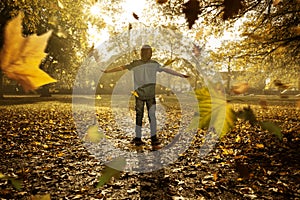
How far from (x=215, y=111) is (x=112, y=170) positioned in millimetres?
2781

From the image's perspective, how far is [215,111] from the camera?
1.70 m

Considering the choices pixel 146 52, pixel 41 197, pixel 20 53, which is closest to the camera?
pixel 20 53

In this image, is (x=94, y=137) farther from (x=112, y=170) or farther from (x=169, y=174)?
(x=169, y=174)

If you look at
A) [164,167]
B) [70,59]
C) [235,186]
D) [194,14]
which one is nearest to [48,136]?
[164,167]

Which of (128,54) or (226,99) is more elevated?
Result: (128,54)

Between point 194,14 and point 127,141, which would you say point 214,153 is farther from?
point 194,14

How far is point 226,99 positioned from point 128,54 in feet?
130

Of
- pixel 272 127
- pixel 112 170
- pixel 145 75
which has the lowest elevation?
pixel 112 170

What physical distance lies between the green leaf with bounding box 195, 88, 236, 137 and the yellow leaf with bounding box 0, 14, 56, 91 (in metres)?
0.99

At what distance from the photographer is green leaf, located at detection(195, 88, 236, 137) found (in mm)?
1623

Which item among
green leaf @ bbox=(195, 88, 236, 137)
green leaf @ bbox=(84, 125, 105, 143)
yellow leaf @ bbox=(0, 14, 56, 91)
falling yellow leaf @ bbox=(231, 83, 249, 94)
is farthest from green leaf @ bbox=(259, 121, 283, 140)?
green leaf @ bbox=(84, 125, 105, 143)

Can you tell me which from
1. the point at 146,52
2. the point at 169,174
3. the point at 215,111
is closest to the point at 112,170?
the point at 169,174

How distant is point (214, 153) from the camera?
189 inches

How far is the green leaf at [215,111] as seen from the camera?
162cm
